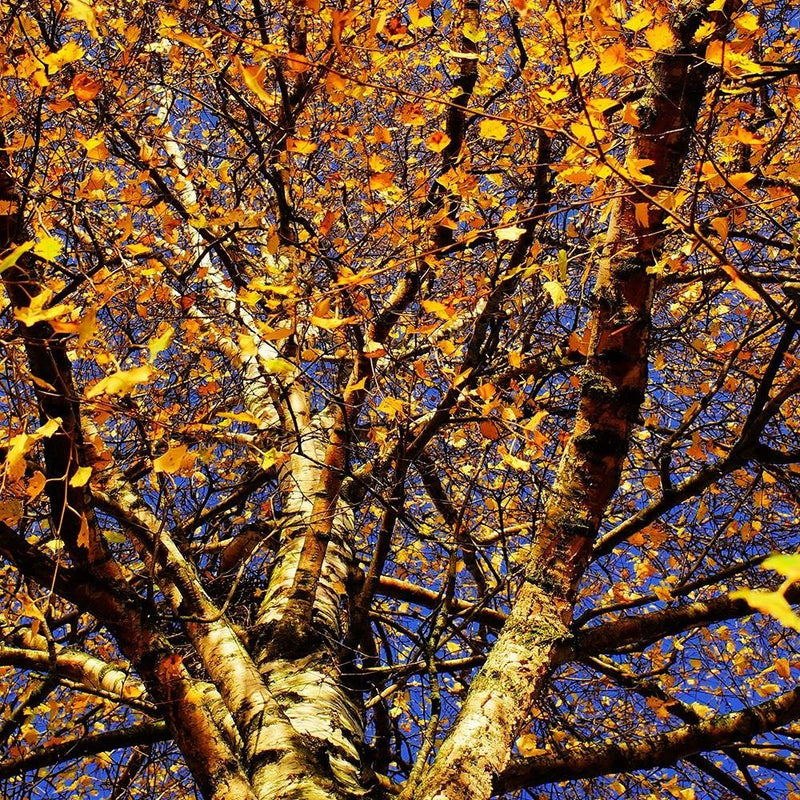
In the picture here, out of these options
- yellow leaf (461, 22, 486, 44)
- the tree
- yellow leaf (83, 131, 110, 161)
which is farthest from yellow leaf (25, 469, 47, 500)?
yellow leaf (461, 22, 486, 44)

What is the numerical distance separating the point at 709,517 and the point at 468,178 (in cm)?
225

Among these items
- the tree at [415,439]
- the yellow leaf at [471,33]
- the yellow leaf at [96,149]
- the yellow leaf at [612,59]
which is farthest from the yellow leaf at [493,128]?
the yellow leaf at [96,149]

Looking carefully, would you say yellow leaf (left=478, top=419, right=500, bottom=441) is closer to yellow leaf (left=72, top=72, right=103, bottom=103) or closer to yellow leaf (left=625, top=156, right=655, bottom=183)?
yellow leaf (left=625, top=156, right=655, bottom=183)

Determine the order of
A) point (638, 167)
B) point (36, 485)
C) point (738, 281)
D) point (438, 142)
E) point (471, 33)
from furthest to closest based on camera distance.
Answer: point (471, 33) → point (438, 142) → point (638, 167) → point (36, 485) → point (738, 281)

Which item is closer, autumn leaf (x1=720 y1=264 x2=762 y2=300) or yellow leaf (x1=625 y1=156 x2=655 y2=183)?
autumn leaf (x1=720 y1=264 x2=762 y2=300)

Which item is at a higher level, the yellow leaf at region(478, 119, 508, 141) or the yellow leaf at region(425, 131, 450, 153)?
the yellow leaf at region(425, 131, 450, 153)

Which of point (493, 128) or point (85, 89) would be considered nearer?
point (493, 128)

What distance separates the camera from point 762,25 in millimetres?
3566

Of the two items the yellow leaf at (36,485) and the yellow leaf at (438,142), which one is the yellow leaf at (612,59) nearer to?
the yellow leaf at (438,142)

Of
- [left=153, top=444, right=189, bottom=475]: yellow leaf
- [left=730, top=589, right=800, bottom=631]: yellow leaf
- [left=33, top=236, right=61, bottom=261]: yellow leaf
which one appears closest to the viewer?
[left=730, top=589, right=800, bottom=631]: yellow leaf

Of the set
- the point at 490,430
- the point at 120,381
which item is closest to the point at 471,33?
the point at 490,430

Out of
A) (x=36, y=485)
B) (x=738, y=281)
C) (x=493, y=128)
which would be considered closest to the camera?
(x=738, y=281)

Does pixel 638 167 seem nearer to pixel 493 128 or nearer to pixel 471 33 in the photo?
pixel 493 128

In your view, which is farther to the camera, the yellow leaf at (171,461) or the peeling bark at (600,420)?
the yellow leaf at (171,461)
